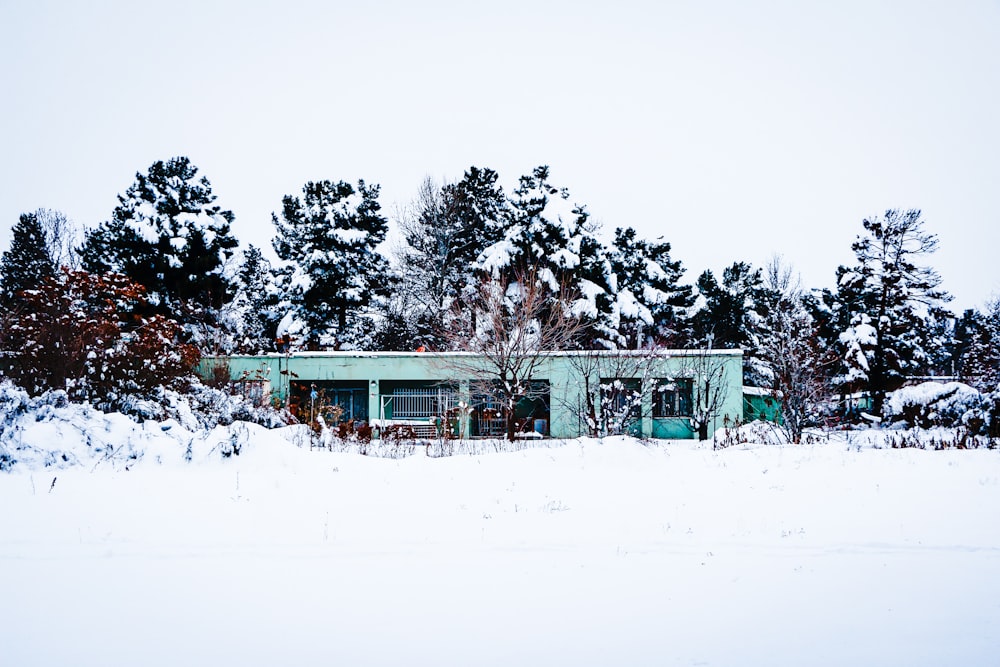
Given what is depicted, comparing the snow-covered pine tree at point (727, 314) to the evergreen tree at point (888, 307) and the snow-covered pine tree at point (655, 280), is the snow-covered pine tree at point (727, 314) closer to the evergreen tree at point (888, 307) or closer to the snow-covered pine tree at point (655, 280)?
the snow-covered pine tree at point (655, 280)

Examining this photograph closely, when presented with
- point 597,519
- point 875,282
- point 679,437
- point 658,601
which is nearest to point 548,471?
point 597,519

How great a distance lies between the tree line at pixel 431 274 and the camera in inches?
1171

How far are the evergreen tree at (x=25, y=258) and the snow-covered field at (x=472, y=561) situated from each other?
2828cm

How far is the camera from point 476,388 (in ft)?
80.1

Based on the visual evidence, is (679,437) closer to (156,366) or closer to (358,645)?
(156,366)

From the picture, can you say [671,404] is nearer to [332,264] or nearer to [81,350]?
[332,264]

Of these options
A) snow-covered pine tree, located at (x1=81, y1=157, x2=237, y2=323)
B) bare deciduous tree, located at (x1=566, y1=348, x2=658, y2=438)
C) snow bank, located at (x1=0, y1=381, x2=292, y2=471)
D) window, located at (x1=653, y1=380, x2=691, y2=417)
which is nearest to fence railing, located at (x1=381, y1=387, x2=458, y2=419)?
bare deciduous tree, located at (x1=566, y1=348, x2=658, y2=438)

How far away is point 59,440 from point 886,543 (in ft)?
36.0

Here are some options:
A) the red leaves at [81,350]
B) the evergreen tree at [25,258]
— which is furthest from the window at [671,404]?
the evergreen tree at [25,258]

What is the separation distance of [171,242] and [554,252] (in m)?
17.2

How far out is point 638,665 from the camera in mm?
4277

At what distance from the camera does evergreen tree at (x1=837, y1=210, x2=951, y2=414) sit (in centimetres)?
2923

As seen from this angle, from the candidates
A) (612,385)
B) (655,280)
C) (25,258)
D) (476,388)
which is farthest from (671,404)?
(25,258)

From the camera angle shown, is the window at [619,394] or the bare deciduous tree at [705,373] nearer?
the window at [619,394]
